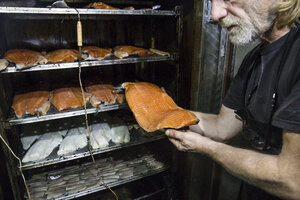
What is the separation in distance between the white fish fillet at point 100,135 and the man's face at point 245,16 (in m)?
1.74

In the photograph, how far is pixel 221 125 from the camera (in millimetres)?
2035

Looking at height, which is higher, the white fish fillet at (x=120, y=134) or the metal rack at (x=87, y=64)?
the metal rack at (x=87, y=64)

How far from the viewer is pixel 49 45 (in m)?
2.78

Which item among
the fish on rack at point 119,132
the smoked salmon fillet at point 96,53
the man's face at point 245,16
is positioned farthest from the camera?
the fish on rack at point 119,132

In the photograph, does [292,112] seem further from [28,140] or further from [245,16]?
[28,140]

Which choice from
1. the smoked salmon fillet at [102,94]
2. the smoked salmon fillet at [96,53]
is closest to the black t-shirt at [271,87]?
the smoked salmon fillet at [102,94]

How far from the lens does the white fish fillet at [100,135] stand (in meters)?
2.45

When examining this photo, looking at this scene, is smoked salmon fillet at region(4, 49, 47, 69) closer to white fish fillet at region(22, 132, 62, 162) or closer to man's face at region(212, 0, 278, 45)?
white fish fillet at region(22, 132, 62, 162)

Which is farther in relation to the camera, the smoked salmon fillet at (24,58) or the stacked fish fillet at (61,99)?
the stacked fish fillet at (61,99)

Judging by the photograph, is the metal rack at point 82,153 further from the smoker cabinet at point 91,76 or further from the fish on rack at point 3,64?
the fish on rack at point 3,64

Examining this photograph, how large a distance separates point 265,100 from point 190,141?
2.12ft

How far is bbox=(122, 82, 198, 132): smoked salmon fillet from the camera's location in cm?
179

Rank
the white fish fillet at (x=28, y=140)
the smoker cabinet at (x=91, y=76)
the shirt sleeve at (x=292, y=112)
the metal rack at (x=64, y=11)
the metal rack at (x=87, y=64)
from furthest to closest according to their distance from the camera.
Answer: the white fish fillet at (x=28, y=140)
the smoker cabinet at (x=91, y=76)
the metal rack at (x=87, y=64)
the metal rack at (x=64, y=11)
the shirt sleeve at (x=292, y=112)

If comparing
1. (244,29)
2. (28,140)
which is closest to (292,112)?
(244,29)
